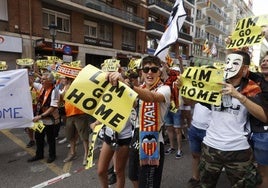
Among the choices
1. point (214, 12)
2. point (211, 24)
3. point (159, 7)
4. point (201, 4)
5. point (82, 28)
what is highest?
point (201, 4)

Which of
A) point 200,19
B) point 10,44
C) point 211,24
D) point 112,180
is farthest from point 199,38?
point 112,180

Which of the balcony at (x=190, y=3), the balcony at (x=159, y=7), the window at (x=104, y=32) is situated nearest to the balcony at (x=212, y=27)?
the balcony at (x=190, y=3)

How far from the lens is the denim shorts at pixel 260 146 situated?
262cm

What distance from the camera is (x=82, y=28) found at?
779 inches

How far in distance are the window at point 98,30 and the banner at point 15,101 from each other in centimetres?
1653

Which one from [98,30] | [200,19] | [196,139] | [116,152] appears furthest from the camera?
[200,19]

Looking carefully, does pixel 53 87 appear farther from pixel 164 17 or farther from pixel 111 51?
pixel 164 17

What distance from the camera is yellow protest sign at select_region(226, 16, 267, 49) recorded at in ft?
11.2

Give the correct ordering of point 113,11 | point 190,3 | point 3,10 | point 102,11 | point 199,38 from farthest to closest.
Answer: point 199,38 → point 190,3 → point 113,11 → point 102,11 → point 3,10

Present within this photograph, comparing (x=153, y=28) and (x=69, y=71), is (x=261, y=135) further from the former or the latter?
(x=153, y=28)

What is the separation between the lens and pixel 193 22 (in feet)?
133

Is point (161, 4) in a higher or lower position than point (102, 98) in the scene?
higher

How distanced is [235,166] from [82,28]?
61.9ft

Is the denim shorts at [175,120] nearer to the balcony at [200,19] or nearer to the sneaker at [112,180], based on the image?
the sneaker at [112,180]
